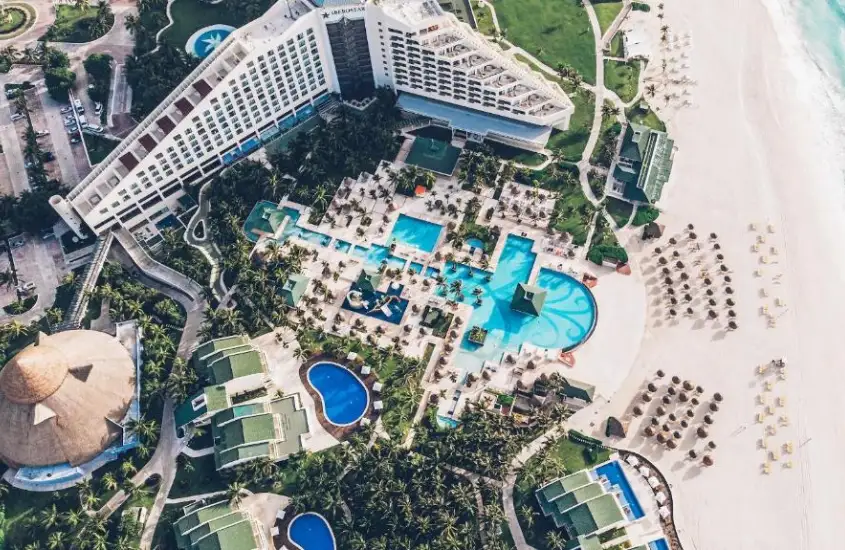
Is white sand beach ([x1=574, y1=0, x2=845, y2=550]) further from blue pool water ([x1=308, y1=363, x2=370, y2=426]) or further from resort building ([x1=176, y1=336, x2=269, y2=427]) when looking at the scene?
resort building ([x1=176, y1=336, x2=269, y2=427])

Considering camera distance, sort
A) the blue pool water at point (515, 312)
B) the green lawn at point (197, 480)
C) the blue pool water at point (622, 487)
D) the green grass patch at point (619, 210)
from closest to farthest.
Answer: the blue pool water at point (622, 487)
the green lawn at point (197, 480)
the blue pool water at point (515, 312)
the green grass patch at point (619, 210)

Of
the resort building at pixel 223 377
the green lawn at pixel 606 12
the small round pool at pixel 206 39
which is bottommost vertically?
the resort building at pixel 223 377

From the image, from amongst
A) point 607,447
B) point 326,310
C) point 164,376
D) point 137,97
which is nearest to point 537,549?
point 607,447

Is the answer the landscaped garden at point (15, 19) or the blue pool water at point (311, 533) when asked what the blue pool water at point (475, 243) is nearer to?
the blue pool water at point (311, 533)

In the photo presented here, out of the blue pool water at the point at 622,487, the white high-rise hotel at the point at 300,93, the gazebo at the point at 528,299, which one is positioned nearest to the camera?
the blue pool water at the point at 622,487

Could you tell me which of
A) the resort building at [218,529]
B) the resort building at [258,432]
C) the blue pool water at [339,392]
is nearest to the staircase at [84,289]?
the resort building at [258,432]

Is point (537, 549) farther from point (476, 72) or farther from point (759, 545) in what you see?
point (476, 72)
